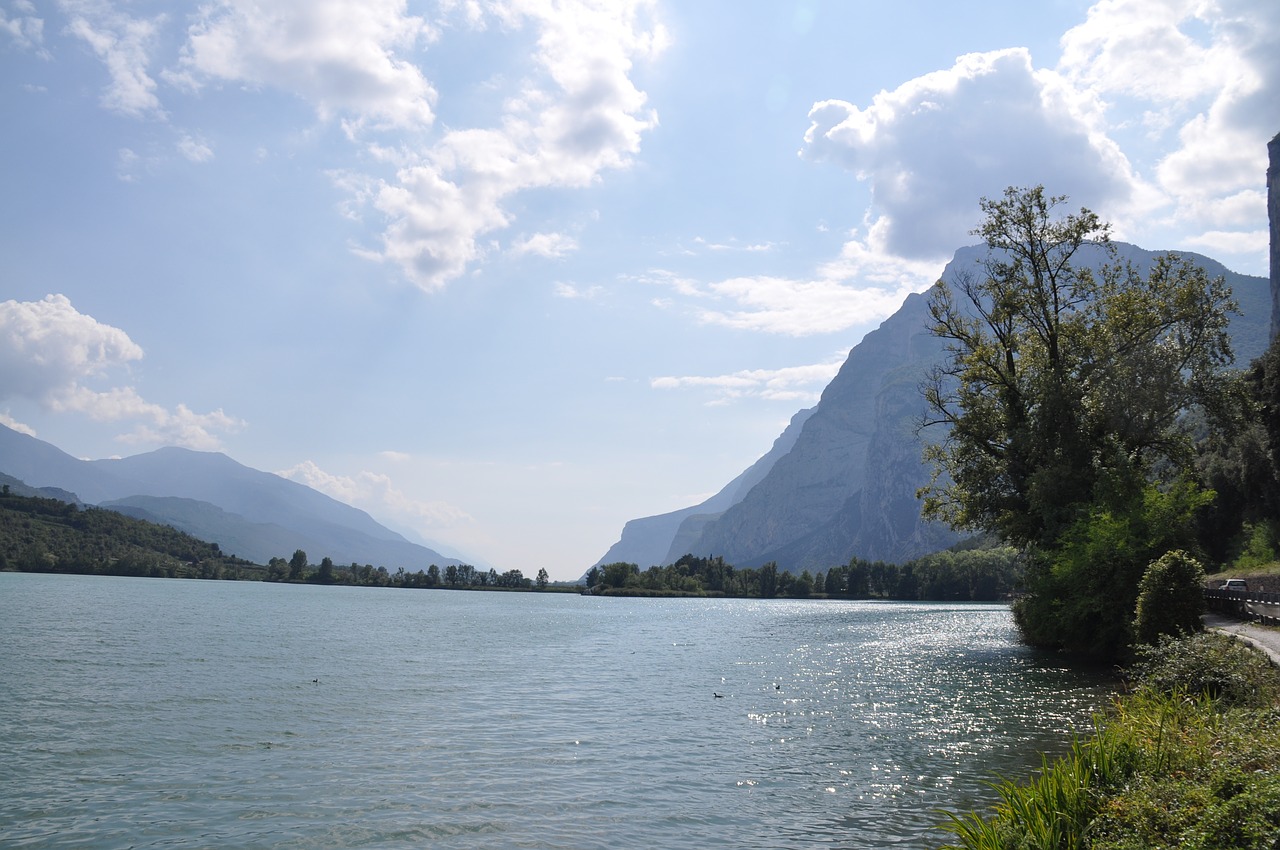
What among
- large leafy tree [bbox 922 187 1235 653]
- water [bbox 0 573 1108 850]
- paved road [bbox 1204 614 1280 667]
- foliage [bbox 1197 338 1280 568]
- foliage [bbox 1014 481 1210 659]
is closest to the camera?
water [bbox 0 573 1108 850]

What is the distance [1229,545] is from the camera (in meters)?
95.7

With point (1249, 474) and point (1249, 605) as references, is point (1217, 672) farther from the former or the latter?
point (1249, 474)

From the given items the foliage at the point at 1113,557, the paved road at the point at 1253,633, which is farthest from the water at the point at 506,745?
the paved road at the point at 1253,633

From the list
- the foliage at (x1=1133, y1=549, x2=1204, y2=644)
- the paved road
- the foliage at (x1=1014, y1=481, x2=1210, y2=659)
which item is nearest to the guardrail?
the paved road

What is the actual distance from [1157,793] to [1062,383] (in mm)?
41734

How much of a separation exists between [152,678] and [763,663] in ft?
110

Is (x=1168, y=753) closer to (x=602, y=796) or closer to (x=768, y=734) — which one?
(x=602, y=796)

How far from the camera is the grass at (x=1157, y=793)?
9.05 metres

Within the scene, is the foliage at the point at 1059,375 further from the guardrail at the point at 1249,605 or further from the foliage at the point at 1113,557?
the guardrail at the point at 1249,605

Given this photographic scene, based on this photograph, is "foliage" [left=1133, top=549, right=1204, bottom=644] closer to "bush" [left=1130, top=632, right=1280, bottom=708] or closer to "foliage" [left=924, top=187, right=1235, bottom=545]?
"bush" [left=1130, top=632, right=1280, bottom=708]

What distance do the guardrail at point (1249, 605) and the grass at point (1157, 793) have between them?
2563 cm

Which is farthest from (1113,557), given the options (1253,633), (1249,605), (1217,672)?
(1217,672)

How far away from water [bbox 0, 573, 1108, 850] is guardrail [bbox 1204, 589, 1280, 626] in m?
7.92

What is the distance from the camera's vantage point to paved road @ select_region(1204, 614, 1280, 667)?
25.3 metres
